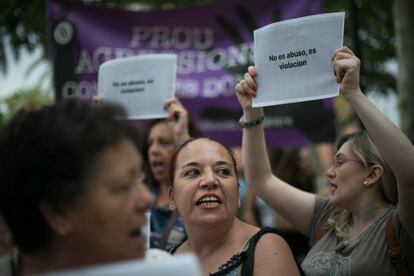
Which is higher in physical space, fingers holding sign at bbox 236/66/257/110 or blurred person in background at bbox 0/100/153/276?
fingers holding sign at bbox 236/66/257/110

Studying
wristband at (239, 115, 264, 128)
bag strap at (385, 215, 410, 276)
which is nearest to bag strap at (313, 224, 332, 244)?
bag strap at (385, 215, 410, 276)

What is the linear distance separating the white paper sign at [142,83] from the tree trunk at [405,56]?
2.20 meters

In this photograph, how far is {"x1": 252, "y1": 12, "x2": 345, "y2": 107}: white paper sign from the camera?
2.69 metres

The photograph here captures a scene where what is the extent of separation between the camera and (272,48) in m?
2.85

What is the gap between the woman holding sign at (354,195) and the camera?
2.51 m

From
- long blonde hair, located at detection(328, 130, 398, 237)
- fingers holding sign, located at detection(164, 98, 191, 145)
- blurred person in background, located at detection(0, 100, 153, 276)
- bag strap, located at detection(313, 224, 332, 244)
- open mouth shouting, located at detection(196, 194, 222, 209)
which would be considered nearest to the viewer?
blurred person in background, located at detection(0, 100, 153, 276)

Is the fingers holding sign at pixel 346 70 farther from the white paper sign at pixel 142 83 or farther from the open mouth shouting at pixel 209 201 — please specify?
the white paper sign at pixel 142 83

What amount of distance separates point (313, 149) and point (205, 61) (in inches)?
124

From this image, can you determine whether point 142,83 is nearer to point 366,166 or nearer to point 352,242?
point 366,166

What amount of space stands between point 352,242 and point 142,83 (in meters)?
1.79

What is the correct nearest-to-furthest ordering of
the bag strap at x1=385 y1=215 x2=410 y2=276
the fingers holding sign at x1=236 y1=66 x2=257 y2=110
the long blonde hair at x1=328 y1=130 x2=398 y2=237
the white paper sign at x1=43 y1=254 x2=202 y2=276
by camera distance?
the white paper sign at x1=43 y1=254 x2=202 y2=276 → the bag strap at x1=385 y1=215 x2=410 y2=276 → the fingers holding sign at x1=236 y1=66 x2=257 y2=110 → the long blonde hair at x1=328 y1=130 x2=398 y2=237

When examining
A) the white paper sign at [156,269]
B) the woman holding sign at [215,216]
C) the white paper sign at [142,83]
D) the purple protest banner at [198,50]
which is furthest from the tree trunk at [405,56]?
the white paper sign at [156,269]

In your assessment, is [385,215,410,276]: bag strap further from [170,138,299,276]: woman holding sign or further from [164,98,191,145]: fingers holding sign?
[164,98,191,145]: fingers holding sign

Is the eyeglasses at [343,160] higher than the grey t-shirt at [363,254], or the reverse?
the eyeglasses at [343,160]
